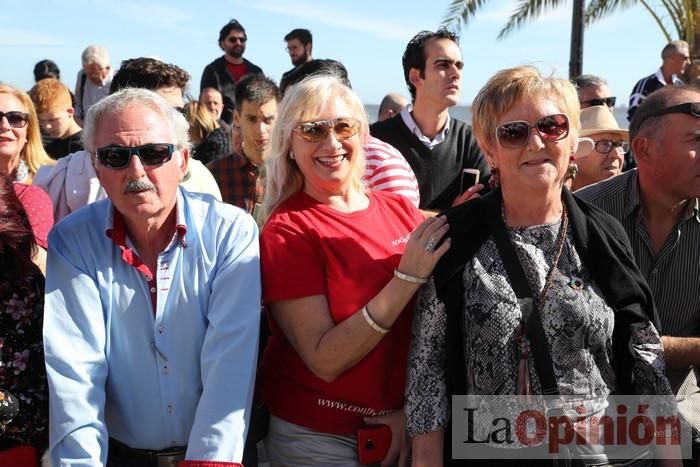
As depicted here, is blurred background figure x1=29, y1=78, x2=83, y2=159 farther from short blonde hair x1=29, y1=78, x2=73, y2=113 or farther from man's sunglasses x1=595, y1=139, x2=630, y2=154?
man's sunglasses x1=595, y1=139, x2=630, y2=154

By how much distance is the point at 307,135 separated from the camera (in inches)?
116

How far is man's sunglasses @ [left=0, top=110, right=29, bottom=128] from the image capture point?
4.24 meters

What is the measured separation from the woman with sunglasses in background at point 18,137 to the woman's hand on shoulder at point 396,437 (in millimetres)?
2555

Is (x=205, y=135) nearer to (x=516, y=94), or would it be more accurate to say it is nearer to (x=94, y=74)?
(x=94, y=74)

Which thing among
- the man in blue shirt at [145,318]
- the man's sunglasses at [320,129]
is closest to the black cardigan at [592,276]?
the man's sunglasses at [320,129]

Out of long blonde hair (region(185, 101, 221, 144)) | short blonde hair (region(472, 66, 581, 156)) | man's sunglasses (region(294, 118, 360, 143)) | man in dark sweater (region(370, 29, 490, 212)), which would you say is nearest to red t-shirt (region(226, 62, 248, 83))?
long blonde hair (region(185, 101, 221, 144))

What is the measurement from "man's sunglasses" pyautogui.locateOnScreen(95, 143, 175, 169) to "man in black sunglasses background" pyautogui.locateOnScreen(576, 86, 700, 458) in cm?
194

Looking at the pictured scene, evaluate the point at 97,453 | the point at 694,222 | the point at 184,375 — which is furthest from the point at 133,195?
the point at 694,222

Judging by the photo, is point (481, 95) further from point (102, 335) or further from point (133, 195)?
point (102, 335)

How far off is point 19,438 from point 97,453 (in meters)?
0.36

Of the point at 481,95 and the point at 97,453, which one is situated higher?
the point at 481,95

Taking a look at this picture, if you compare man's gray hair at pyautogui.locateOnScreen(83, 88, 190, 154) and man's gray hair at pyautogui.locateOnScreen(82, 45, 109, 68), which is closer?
man's gray hair at pyautogui.locateOnScreen(83, 88, 190, 154)

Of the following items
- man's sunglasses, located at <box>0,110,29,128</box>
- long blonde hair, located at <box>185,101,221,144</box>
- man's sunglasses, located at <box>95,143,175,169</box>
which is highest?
long blonde hair, located at <box>185,101,221,144</box>

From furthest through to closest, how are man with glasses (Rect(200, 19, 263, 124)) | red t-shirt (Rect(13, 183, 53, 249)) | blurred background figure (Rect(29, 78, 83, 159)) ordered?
man with glasses (Rect(200, 19, 263, 124)) < blurred background figure (Rect(29, 78, 83, 159)) < red t-shirt (Rect(13, 183, 53, 249))
